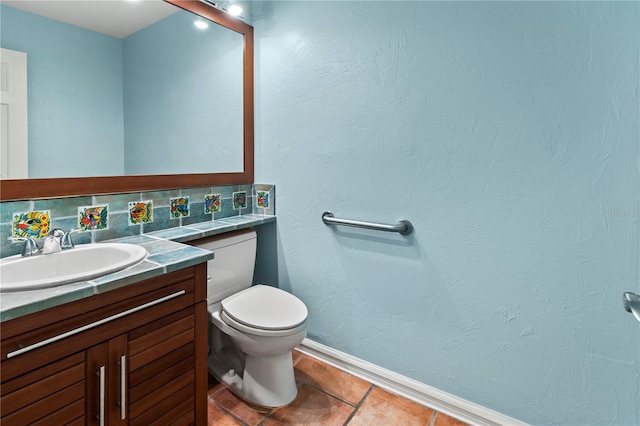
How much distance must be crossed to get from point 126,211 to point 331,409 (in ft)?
4.24

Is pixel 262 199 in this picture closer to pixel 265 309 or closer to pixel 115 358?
pixel 265 309

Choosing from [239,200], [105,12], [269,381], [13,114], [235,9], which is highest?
[235,9]

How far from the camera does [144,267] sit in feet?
3.65

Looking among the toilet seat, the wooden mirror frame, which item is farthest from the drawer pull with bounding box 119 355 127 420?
the wooden mirror frame

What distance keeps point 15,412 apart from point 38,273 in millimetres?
471

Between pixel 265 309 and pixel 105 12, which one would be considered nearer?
pixel 105 12

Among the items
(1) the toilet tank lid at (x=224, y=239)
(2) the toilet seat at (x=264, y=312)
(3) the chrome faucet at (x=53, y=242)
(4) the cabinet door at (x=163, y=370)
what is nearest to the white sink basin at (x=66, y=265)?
(3) the chrome faucet at (x=53, y=242)

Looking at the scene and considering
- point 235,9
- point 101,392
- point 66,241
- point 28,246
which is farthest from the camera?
point 235,9

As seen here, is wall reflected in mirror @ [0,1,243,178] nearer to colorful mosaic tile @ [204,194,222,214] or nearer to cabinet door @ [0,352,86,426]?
colorful mosaic tile @ [204,194,222,214]

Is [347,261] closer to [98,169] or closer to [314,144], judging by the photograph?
[314,144]

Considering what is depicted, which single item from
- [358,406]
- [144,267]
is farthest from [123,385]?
[358,406]

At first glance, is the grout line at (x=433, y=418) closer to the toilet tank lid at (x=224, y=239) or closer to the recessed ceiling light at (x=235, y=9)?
the toilet tank lid at (x=224, y=239)

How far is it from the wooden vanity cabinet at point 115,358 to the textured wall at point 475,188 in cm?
81

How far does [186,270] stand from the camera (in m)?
1.23
